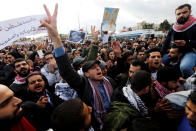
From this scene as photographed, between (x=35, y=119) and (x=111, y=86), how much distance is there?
1255 millimetres

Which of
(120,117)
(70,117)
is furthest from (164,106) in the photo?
(70,117)

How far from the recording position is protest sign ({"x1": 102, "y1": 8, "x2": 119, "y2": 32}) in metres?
5.91

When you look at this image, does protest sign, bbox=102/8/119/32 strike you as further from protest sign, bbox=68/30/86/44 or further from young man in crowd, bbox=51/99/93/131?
young man in crowd, bbox=51/99/93/131

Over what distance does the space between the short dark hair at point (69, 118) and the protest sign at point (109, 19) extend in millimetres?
5463

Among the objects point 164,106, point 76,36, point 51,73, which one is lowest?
point 51,73

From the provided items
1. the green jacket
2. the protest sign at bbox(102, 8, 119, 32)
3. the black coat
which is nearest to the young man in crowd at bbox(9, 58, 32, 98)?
the black coat

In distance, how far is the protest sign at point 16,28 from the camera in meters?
2.82

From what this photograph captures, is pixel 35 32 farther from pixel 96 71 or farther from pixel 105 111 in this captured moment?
pixel 105 111

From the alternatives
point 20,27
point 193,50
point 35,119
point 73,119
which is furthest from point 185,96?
point 20,27

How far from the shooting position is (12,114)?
1.16 metres

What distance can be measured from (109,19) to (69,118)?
572 cm

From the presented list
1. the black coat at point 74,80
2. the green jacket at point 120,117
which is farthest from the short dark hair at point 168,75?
the black coat at point 74,80

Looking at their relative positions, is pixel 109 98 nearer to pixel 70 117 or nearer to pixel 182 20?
pixel 70 117

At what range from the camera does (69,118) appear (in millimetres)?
1049
